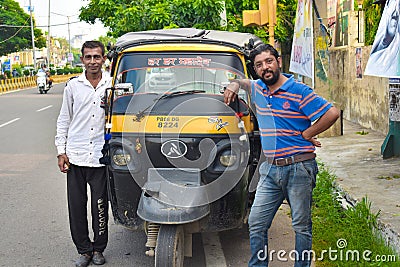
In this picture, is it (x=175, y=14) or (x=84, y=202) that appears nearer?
(x=84, y=202)

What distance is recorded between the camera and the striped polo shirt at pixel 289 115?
4398mm

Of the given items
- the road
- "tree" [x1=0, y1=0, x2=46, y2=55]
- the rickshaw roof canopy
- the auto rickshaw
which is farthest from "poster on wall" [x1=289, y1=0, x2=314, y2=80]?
"tree" [x1=0, y1=0, x2=46, y2=55]

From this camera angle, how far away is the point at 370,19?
13.0 meters

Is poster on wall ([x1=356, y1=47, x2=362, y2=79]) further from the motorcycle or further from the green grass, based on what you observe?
the motorcycle

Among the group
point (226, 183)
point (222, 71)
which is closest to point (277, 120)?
point (226, 183)

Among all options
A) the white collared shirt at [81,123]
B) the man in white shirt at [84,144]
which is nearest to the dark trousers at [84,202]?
the man in white shirt at [84,144]

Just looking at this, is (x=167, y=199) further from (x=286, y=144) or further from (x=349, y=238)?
(x=349, y=238)

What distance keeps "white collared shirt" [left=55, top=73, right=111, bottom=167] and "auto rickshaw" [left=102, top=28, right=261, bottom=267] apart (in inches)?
4.7

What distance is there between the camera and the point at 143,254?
19.1ft

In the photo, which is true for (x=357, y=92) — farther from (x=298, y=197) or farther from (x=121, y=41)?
(x=298, y=197)

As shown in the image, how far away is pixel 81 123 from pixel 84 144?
0.63ft

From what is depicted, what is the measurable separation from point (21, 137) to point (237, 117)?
1028 cm

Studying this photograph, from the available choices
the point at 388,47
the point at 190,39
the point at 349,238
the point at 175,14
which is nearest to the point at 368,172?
the point at 388,47

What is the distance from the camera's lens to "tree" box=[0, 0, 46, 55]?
5397cm
